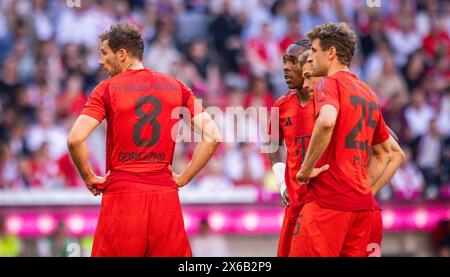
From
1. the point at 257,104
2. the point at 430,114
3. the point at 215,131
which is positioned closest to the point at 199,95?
the point at 257,104

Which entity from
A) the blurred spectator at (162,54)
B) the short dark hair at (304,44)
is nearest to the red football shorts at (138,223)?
the short dark hair at (304,44)

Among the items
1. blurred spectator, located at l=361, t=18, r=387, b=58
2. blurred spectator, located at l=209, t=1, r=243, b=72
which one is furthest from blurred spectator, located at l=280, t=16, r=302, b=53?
blurred spectator, located at l=361, t=18, r=387, b=58

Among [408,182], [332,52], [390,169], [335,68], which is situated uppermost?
[332,52]

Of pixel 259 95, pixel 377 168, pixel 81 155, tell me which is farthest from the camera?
pixel 259 95

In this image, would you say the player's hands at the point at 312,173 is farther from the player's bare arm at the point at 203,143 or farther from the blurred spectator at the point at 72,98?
the blurred spectator at the point at 72,98

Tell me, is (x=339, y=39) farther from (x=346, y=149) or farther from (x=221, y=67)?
(x=221, y=67)

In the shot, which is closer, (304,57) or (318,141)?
(318,141)

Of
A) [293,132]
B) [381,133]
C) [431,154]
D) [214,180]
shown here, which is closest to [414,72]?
[431,154]

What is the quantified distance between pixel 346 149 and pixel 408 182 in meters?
7.58

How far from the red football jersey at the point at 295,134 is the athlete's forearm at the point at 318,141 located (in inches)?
29.2

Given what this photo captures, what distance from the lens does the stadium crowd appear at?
13617mm

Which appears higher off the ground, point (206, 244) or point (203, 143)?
point (203, 143)

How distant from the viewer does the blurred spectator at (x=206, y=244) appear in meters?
12.4

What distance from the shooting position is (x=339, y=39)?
22.6ft
